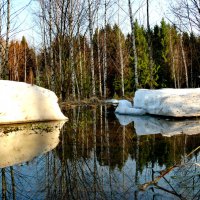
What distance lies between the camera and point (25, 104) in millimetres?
9984

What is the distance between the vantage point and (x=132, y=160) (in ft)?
17.6

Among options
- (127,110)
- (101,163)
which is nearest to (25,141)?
(101,163)

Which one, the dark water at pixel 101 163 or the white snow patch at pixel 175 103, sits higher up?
the white snow patch at pixel 175 103

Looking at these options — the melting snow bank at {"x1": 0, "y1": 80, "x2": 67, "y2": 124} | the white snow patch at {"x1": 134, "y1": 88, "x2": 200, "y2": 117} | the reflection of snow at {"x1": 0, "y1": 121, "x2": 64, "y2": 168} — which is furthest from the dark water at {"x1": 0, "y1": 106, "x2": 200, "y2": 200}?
the white snow patch at {"x1": 134, "y1": 88, "x2": 200, "y2": 117}

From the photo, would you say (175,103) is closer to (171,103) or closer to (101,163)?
(171,103)

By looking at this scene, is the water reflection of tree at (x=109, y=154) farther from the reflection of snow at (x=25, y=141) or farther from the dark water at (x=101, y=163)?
the reflection of snow at (x=25, y=141)

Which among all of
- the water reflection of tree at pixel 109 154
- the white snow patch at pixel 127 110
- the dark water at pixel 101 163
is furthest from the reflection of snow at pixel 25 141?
the white snow patch at pixel 127 110

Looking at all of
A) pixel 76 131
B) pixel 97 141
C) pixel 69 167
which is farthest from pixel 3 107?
pixel 69 167

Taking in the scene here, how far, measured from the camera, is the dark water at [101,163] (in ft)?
12.5

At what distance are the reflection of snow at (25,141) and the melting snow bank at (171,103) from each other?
3835mm

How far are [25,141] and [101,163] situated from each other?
7.77 ft

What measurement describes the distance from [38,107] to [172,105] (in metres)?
4.32

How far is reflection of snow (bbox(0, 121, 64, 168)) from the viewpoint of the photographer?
563 cm

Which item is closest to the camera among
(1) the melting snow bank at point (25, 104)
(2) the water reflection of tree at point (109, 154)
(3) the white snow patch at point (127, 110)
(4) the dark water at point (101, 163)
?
(4) the dark water at point (101, 163)
